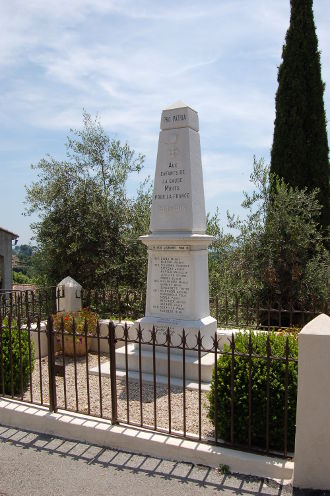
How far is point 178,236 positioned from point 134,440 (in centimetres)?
322

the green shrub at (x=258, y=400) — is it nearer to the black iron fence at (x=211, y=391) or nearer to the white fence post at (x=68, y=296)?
the black iron fence at (x=211, y=391)

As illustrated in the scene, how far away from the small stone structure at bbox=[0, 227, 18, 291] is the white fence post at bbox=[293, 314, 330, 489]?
830 inches

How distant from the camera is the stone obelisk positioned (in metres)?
6.59

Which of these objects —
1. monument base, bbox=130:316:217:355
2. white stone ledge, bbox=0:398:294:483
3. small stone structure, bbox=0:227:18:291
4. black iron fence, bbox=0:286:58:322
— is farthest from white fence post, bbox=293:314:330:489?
small stone structure, bbox=0:227:18:291

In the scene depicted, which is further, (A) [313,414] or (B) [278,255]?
(B) [278,255]

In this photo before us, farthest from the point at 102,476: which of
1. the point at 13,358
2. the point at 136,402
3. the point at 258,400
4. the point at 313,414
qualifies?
the point at 13,358

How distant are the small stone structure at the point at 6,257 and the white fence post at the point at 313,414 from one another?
69.2ft

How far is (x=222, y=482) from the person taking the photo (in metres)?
3.54

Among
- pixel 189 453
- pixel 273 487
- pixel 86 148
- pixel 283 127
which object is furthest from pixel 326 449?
pixel 86 148

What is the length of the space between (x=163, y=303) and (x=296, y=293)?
12.6 ft

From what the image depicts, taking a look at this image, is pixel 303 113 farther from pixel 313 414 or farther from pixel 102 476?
pixel 102 476

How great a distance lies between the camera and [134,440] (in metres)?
4.09

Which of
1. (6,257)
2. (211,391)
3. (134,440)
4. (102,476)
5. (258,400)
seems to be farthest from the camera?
(6,257)

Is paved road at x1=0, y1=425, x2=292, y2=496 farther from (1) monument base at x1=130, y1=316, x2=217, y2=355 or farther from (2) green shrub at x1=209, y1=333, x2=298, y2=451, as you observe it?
(1) monument base at x1=130, y1=316, x2=217, y2=355
